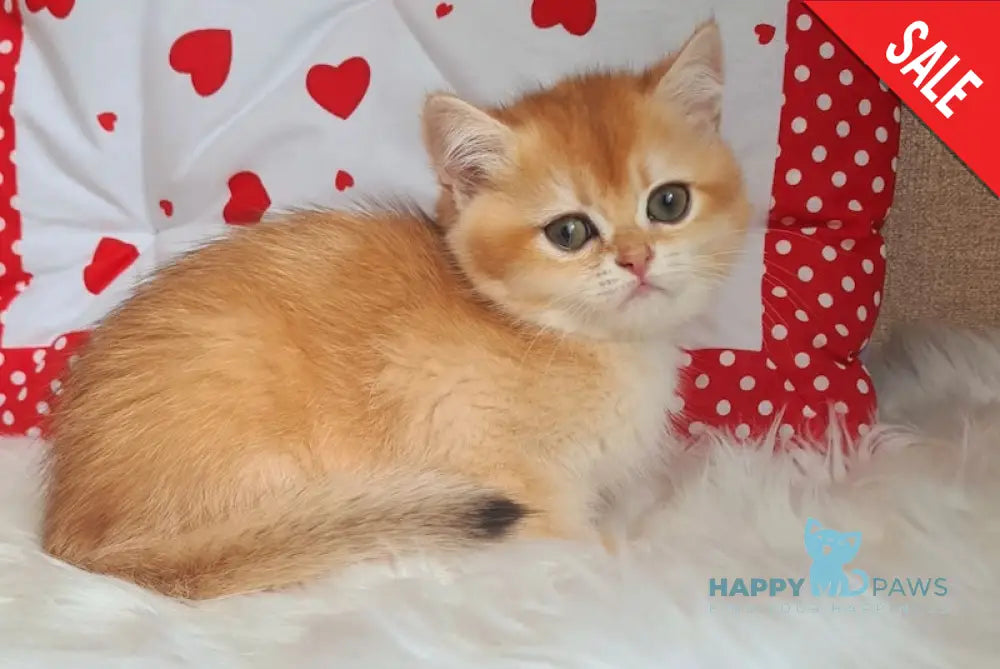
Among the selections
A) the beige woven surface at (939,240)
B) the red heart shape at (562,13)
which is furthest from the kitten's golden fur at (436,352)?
the beige woven surface at (939,240)

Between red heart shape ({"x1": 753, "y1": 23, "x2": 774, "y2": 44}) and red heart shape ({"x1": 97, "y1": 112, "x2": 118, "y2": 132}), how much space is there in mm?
724

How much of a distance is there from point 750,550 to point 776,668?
15cm

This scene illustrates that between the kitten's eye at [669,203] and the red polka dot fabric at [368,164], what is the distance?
235 millimetres

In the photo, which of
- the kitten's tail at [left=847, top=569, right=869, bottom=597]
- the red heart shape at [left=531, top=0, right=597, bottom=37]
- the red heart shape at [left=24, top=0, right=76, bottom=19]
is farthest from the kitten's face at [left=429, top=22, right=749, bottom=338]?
the red heart shape at [left=24, top=0, right=76, bottom=19]

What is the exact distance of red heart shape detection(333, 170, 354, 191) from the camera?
1123 millimetres

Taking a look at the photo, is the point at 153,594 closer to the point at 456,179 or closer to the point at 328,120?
the point at 456,179

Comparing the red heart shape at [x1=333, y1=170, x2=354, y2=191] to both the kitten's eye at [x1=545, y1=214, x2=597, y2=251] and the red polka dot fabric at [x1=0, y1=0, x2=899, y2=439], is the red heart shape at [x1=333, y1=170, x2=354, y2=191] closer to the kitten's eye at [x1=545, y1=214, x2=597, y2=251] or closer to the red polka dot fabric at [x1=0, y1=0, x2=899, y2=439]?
the red polka dot fabric at [x1=0, y1=0, x2=899, y2=439]

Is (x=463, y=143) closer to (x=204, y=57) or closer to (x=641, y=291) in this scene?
(x=641, y=291)

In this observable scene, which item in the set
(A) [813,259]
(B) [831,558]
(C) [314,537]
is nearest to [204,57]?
(C) [314,537]

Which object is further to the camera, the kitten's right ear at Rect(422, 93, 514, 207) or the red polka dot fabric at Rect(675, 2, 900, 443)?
the red polka dot fabric at Rect(675, 2, 900, 443)

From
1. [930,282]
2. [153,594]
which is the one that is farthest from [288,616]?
[930,282]

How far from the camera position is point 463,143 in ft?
2.97

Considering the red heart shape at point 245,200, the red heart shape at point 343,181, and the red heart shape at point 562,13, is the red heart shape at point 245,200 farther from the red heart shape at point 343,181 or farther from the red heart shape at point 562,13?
the red heart shape at point 562,13

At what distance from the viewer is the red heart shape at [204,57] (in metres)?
1.10
